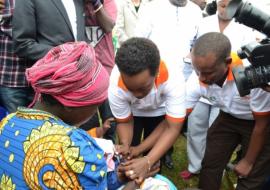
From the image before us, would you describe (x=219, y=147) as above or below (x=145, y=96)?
below

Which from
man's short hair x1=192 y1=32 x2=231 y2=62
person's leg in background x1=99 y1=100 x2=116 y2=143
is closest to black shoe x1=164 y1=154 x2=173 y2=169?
person's leg in background x1=99 y1=100 x2=116 y2=143

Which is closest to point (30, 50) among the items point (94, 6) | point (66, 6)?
point (66, 6)

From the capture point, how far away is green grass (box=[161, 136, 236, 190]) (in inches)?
149

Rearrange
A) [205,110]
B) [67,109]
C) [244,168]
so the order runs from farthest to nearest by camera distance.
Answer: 1. [205,110]
2. [244,168]
3. [67,109]

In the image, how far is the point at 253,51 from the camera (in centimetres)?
205

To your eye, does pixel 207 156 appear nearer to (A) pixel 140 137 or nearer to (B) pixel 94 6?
(A) pixel 140 137

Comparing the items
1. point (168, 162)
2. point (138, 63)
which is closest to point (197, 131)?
point (168, 162)

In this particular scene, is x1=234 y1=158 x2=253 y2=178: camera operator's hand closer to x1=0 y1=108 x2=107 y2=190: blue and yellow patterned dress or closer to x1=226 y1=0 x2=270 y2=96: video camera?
x1=226 y1=0 x2=270 y2=96: video camera

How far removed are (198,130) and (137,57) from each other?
178 cm

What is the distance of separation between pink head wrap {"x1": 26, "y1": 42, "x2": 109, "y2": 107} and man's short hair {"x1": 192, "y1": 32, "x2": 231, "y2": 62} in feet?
3.57

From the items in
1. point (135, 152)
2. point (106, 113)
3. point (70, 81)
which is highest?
point (70, 81)

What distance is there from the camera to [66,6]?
9.82ft

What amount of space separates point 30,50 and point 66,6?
1.44 feet

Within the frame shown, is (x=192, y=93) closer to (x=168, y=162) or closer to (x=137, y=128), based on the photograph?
(x=137, y=128)
